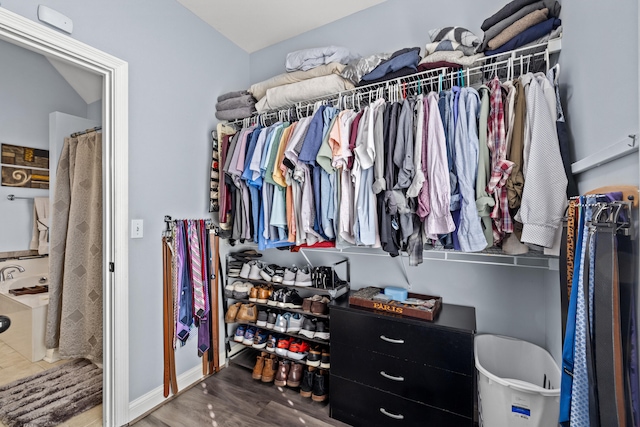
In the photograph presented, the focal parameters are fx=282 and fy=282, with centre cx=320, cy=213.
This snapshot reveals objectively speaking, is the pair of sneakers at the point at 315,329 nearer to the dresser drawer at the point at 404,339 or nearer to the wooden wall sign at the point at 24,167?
the dresser drawer at the point at 404,339

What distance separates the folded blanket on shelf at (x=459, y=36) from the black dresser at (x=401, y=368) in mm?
1409

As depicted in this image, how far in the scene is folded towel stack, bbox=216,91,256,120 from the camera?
2.08 meters

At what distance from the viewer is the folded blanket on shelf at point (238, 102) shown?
2.08 m

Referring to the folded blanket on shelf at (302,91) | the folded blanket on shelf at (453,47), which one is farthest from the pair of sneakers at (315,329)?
the folded blanket on shelf at (453,47)

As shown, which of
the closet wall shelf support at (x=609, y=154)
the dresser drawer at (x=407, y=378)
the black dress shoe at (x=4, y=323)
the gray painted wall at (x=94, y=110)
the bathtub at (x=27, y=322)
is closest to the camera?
the closet wall shelf support at (x=609, y=154)

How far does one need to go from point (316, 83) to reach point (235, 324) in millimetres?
2002

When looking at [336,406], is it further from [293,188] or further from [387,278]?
[293,188]

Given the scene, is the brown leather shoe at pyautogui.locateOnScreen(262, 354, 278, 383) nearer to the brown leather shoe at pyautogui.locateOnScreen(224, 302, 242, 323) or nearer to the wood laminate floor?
the wood laminate floor

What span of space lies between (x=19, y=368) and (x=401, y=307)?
116 inches

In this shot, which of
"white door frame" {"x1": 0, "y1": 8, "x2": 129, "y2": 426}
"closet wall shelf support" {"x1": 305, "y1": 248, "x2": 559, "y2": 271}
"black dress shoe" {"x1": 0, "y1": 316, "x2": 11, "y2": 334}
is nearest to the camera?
"black dress shoe" {"x1": 0, "y1": 316, "x2": 11, "y2": 334}

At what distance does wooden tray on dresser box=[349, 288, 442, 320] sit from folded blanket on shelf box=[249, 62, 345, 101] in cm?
141

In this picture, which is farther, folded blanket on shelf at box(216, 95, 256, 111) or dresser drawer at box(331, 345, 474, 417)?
folded blanket on shelf at box(216, 95, 256, 111)

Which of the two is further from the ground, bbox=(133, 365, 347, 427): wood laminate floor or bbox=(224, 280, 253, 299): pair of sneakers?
bbox=(224, 280, 253, 299): pair of sneakers

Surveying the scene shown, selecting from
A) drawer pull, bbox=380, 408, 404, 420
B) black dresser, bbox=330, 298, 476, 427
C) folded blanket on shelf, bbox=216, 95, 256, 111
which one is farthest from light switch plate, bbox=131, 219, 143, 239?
drawer pull, bbox=380, 408, 404, 420
